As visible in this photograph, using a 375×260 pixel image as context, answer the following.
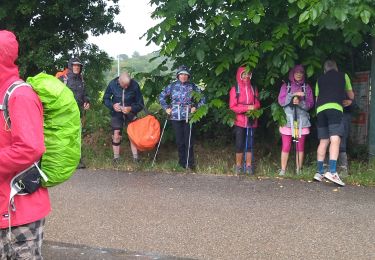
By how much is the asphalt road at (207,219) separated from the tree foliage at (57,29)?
558 centimetres

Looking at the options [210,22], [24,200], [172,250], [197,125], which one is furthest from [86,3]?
[24,200]

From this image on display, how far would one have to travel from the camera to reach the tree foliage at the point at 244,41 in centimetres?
725

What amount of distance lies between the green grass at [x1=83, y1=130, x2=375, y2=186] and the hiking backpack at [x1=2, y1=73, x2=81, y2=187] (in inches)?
193

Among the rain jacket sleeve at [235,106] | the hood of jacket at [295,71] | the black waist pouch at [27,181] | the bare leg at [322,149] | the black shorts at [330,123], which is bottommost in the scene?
the bare leg at [322,149]

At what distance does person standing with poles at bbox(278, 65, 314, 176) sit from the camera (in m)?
7.67

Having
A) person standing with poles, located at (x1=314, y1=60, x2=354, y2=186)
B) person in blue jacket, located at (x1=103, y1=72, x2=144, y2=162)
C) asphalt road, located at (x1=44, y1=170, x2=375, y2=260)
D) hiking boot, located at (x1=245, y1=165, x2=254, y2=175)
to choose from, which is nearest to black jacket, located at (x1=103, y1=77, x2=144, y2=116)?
person in blue jacket, located at (x1=103, y1=72, x2=144, y2=162)

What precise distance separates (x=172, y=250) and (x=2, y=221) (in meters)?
2.09

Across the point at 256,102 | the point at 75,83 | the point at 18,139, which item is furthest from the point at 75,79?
the point at 18,139

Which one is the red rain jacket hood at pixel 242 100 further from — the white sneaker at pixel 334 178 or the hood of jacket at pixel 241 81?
the white sneaker at pixel 334 178

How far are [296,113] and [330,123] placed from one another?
2.50 feet

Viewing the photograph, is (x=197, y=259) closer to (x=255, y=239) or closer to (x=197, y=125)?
(x=255, y=239)

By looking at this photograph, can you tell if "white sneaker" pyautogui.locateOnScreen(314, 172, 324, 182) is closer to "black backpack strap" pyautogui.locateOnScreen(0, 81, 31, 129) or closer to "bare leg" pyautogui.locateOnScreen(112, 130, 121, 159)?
"bare leg" pyautogui.locateOnScreen(112, 130, 121, 159)

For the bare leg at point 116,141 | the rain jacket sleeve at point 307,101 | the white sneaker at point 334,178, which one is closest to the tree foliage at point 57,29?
the bare leg at point 116,141

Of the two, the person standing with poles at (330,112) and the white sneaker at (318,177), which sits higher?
the person standing with poles at (330,112)
